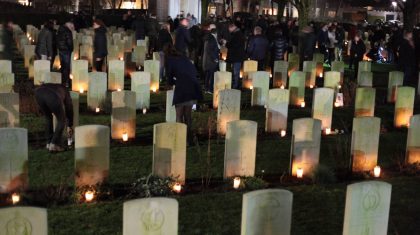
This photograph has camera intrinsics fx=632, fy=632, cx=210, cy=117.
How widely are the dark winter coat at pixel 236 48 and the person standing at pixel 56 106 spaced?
21.6 feet

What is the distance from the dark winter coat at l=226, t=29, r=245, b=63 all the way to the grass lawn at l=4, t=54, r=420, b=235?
10.7ft

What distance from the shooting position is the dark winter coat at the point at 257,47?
656 inches

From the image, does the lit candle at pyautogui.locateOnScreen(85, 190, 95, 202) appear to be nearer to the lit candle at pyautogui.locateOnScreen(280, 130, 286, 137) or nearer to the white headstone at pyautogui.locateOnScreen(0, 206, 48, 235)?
the white headstone at pyautogui.locateOnScreen(0, 206, 48, 235)

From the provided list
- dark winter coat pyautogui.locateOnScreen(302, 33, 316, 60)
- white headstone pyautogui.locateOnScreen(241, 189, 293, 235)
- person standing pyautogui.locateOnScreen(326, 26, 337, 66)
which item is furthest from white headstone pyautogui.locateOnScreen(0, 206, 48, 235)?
person standing pyautogui.locateOnScreen(326, 26, 337, 66)

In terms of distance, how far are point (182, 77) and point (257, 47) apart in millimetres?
7128

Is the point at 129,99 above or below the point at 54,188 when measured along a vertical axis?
above

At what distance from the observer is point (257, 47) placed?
16.6 m

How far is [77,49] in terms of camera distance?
69.5 ft

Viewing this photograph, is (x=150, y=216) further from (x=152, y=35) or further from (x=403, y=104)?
(x=152, y=35)

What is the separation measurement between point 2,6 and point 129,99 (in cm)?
3742

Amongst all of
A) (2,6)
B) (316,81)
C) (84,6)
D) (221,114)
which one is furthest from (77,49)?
(84,6)

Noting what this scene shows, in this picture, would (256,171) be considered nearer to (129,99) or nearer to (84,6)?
(129,99)

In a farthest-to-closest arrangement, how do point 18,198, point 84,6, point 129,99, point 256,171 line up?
1. point 84,6
2. point 129,99
3. point 256,171
4. point 18,198

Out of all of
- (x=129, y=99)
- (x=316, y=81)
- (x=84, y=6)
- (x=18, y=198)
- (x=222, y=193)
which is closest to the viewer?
(x=18, y=198)
